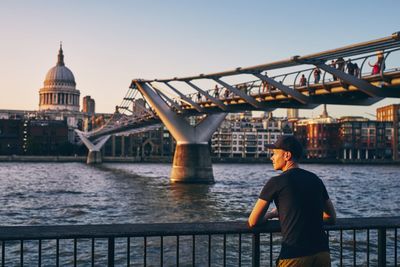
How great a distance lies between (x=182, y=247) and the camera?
77.3ft

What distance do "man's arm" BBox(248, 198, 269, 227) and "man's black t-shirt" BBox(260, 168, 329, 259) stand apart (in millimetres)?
80

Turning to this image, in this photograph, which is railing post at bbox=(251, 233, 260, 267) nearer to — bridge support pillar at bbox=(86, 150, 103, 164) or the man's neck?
the man's neck

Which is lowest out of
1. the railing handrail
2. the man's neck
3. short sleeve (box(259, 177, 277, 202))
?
the railing handrail

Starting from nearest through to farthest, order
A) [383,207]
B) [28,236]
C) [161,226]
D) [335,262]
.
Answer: [28,236] < [161,226] < [335,262] < [383,207]

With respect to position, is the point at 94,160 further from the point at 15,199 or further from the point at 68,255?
the point at 68,255

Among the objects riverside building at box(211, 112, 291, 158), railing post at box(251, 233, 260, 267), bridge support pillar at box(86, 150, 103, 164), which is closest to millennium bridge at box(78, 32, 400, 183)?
railing post at box(251, 233, 260, 267)

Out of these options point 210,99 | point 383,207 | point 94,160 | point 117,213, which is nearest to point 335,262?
point 117,213

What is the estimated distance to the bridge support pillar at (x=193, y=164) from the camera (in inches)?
2628

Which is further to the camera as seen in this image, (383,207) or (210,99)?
(210,99)

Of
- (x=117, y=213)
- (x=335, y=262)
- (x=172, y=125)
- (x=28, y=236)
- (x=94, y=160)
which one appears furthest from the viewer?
(x=94, y=160)

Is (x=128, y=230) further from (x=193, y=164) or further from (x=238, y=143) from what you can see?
(x=238, y=143)

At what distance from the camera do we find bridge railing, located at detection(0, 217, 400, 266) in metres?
6.32

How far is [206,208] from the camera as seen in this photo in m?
39.6

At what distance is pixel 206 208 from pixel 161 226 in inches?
1310
